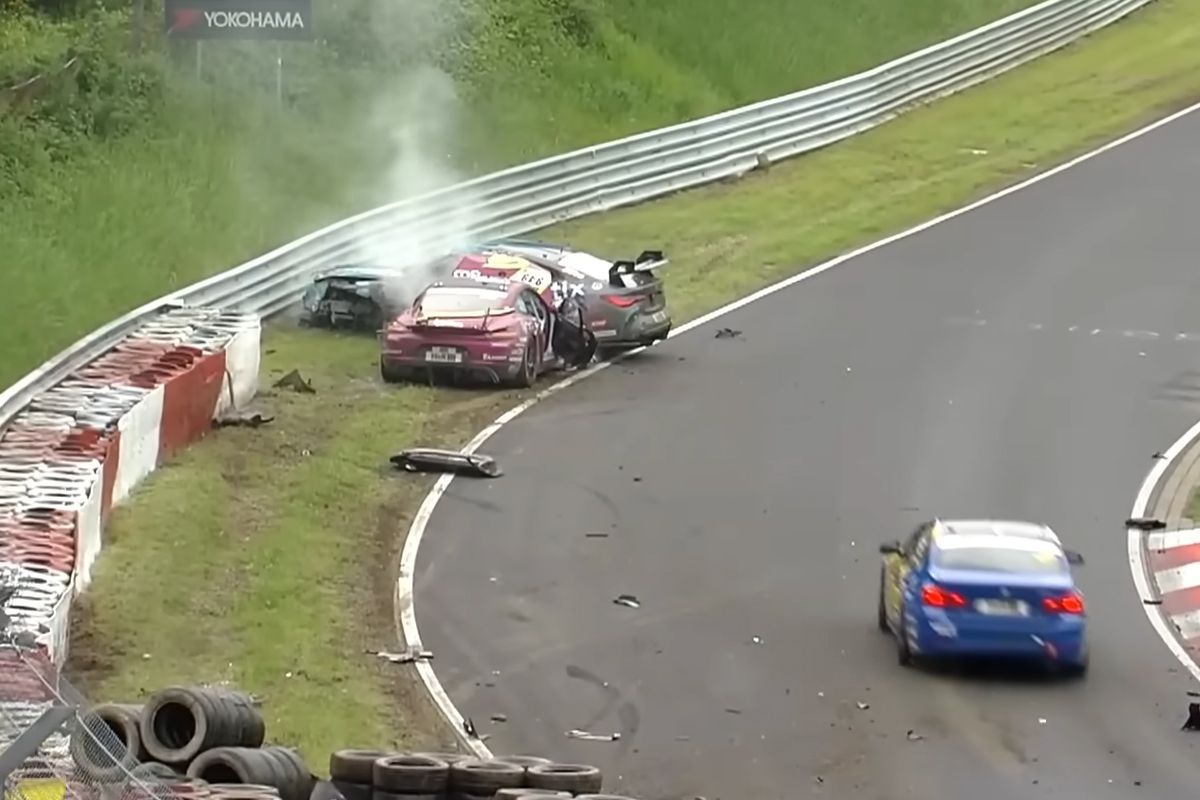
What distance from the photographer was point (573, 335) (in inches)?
1144

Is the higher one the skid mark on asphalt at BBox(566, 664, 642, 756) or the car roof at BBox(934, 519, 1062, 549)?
the car roof at BBox(934, 519, 1062, 549)

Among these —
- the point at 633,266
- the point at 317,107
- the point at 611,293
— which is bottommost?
the point at 611,293

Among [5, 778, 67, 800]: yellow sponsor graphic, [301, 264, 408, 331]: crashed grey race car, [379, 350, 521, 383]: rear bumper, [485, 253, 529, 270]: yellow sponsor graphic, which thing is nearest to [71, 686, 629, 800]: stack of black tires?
→ [5, 778, 67, 800]: yellow sponsor graphic

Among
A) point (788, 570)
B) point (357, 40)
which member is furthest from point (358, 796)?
point (357, 40)

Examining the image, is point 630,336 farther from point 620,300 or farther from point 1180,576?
point 1180,576

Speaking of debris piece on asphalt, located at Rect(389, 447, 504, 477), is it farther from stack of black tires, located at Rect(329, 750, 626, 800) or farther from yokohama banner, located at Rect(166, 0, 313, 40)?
yokohama banner, located at Rect(166, 0, 313, 40)

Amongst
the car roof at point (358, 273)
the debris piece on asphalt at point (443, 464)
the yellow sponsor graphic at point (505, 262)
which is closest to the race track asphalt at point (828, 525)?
the debris piece on asphalt at point (443, 464)

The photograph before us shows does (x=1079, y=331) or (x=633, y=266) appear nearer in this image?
(x=633, y=266)

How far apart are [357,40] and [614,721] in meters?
26.9

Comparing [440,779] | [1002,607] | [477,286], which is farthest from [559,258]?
[440,779]

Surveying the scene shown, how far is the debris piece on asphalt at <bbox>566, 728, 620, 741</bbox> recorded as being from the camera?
1683 centimetres

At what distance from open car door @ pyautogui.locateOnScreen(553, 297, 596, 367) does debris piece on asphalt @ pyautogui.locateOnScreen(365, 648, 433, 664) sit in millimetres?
10774

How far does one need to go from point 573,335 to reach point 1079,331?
7.79 meters

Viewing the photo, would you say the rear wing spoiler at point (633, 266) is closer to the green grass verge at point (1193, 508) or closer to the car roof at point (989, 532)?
the green grass verge at point (1193, 508)
